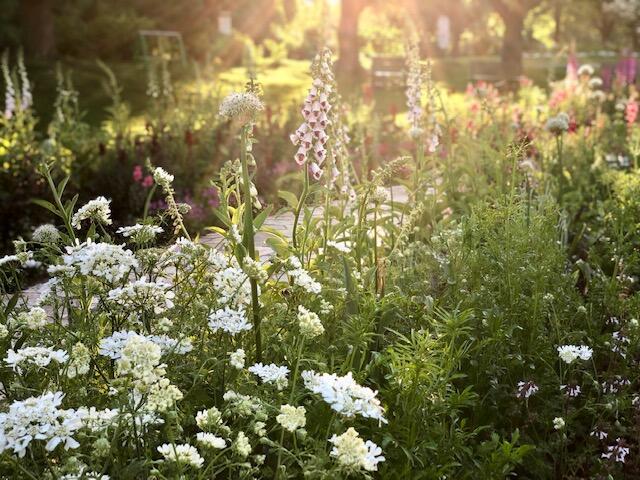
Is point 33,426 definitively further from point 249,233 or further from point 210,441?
point 249,233

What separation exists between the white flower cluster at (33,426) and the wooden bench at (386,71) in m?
19.6

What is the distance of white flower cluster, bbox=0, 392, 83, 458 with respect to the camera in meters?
2.19

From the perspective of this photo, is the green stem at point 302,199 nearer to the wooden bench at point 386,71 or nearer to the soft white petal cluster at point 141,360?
the soft white petal cluster at point 141,360

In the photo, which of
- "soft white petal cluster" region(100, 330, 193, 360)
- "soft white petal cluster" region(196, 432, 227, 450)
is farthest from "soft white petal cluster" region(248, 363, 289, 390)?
"soft white petal cluster" region(196, 432, 227, 450)

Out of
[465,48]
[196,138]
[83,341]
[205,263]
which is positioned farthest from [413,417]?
[465,48]

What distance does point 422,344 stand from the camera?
9.71ft

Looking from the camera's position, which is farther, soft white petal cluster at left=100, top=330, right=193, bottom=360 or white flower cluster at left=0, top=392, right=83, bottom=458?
soft white petal cluster at left=100, top=330, right=193, bottom=360

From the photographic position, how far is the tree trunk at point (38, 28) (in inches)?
933

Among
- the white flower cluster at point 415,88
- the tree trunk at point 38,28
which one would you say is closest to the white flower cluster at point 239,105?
the white flower cluster at point 415,88

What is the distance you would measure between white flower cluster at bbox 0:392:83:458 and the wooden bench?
64.4ft

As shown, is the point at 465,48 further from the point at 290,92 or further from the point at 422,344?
the point at 422,344

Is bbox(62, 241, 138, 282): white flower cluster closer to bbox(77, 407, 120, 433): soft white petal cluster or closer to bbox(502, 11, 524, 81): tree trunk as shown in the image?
bbox(77, 407, 120, 433): soft white petal cluster

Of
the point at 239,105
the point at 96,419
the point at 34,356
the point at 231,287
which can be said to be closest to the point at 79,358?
the point at 34,356

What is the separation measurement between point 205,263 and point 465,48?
69285 mm
